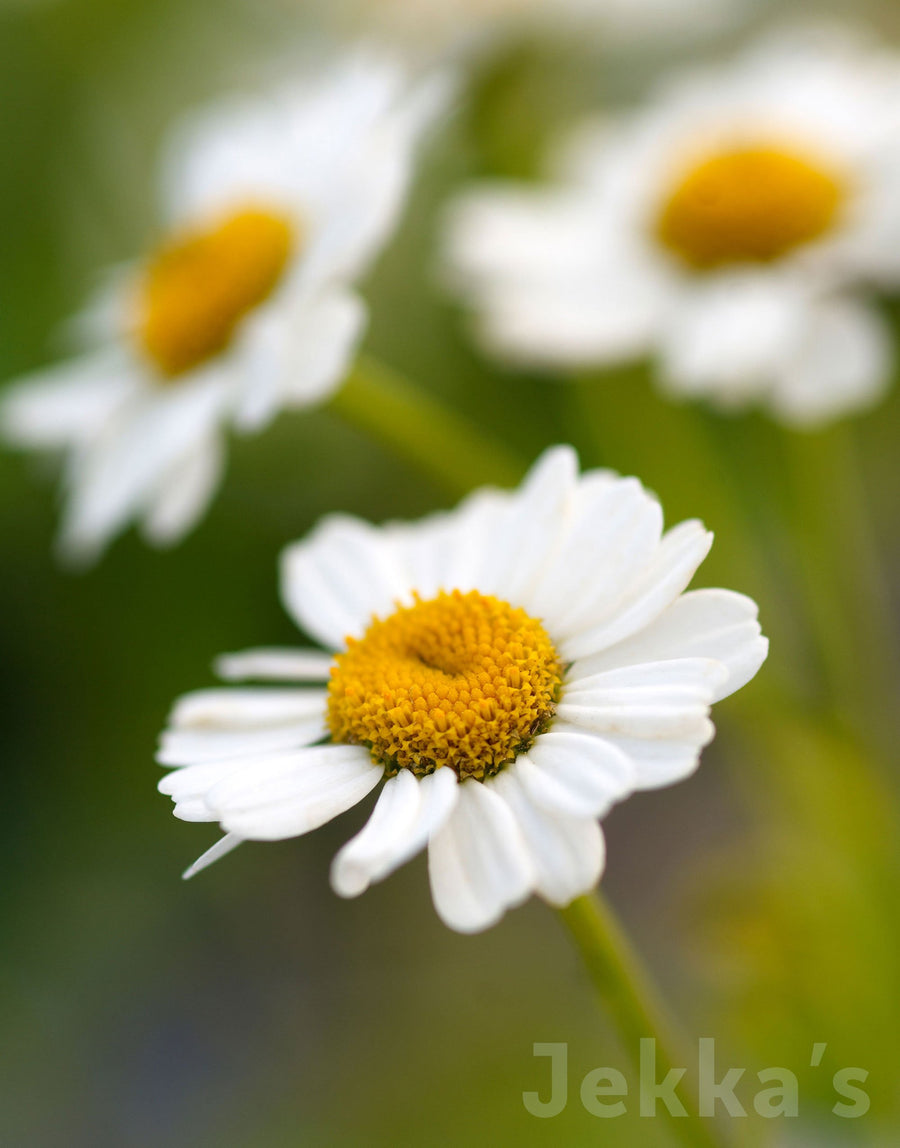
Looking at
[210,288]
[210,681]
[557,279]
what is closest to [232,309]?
[210,288]

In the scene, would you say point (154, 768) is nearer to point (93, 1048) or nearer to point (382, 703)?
point (93, 1048)

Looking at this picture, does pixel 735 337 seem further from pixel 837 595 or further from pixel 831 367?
pixel 837 595

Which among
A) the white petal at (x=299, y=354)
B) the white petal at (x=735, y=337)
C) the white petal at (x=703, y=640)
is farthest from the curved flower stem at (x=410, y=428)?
the white petal at (x=703, y=640)

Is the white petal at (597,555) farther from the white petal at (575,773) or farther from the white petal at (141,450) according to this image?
the white petal at (141,450)

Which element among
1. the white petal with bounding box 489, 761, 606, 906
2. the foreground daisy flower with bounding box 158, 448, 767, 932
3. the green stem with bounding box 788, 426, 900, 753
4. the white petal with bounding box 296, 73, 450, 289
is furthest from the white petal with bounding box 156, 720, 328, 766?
the green stem with bounding box 788, 426, 900, 753

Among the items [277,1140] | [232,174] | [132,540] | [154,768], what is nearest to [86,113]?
[132,540]

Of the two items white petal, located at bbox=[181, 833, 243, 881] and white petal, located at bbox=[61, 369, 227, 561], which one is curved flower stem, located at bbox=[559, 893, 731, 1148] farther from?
white petal, located at bbox=[61, 369, 227, 561]

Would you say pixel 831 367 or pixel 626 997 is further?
pixel 831 367
